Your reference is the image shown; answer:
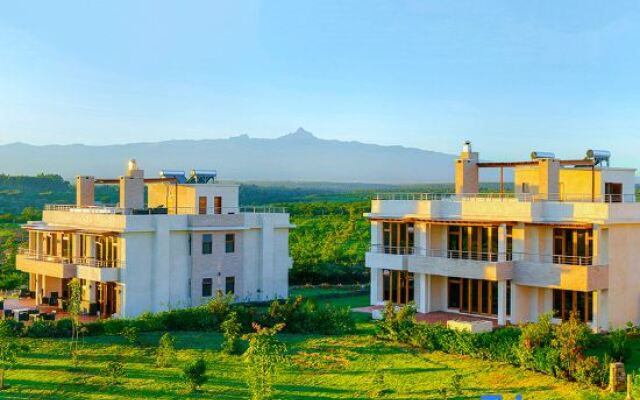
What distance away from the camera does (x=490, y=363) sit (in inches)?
824

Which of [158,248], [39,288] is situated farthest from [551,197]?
[39,288]

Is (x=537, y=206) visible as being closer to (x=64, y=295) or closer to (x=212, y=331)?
(x=212, y=331)

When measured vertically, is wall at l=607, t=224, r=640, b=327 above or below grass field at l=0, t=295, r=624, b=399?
above

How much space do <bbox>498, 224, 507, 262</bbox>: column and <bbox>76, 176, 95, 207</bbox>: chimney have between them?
1789cm

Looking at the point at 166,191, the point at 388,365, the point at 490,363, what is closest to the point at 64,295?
the point at 166,191

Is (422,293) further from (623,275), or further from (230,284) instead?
(230,284)

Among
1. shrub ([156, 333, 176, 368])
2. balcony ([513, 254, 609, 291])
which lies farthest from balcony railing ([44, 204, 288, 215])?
balcony ([513, 254, 609, 291])

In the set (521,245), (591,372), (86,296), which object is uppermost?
(521,245)

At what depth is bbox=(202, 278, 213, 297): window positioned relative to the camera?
32.7 m

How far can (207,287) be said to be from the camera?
32.9m

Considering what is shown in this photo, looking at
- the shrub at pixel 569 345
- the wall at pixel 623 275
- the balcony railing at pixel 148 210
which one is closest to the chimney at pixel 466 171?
the wall at pixel 623 275

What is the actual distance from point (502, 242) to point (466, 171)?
4396 mm

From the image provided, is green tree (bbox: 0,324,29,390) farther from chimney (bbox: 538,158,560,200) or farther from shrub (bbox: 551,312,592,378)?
chimney (bbox: 538,158,560,200)

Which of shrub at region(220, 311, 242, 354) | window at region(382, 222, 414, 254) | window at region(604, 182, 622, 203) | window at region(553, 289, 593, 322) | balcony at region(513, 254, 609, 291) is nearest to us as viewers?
shrub at region(220, 311, 242, 354)
